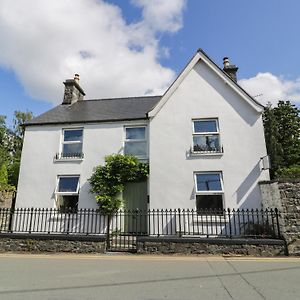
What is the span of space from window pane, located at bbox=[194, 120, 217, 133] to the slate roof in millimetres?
2608

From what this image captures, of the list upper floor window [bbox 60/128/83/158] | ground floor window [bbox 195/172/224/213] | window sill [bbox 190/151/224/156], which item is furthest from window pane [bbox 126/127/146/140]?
ground floor window [bbox 195/172/224/213]

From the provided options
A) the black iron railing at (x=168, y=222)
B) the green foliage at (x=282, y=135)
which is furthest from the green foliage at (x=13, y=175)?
the green foliage at (x=282, y=135)

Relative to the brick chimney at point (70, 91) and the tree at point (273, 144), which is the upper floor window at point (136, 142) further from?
the tree at point (273, 144)

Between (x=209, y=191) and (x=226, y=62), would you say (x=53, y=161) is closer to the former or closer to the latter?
(x=209, y=191)

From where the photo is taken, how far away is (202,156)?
12461 millimetres

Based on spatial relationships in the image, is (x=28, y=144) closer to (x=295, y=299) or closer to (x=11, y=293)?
(x=11, y=293)

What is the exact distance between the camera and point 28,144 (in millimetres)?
14438

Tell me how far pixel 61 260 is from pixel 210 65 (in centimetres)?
1086

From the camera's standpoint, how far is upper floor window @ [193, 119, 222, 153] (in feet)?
41.7

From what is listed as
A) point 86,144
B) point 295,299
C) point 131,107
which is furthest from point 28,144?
point 295,299

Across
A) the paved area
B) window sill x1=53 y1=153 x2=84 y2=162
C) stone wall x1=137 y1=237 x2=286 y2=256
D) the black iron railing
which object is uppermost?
window sill x1=53 y1=153 x2=84 y2=162

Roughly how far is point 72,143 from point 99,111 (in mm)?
2509

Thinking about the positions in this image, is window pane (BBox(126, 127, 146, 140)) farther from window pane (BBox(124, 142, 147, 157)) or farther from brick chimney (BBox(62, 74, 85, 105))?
brick chimney (BBox(62, 74, 85, 105))

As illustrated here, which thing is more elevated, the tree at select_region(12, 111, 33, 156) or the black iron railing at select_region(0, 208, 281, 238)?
the tree at select_region(12, 111, 33, 156)
